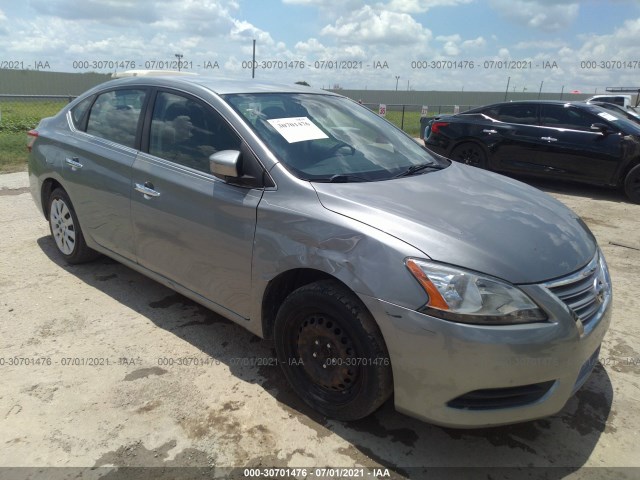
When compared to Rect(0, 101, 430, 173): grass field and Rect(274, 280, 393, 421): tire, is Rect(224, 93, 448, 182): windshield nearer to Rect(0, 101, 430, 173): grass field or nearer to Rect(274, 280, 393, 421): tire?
Rect(274, 280, 393, 421): tire

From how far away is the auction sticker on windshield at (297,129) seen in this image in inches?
113

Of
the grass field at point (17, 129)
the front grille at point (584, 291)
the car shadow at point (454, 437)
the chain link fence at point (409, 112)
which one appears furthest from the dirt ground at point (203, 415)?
the chain link fence at point (409, 112)

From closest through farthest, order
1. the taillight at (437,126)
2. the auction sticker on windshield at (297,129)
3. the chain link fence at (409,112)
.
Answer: the auction sticker on windshield at (297,129)
the taillight at (437,126)
the chain link fence at (409,112)

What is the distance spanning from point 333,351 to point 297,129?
1.34 metres

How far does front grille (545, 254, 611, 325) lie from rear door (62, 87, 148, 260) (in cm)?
277

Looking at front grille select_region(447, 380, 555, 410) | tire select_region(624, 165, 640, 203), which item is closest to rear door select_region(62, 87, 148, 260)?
front grille select_region(447, 380, 555, 410)

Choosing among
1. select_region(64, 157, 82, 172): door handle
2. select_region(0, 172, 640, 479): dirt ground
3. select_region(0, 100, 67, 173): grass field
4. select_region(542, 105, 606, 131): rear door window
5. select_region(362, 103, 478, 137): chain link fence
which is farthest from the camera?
select_region(362, 103, 478, 137): chain link fence

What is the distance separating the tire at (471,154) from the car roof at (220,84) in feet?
19.5

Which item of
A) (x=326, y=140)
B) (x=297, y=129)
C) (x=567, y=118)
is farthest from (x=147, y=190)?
(x=567, y=118)

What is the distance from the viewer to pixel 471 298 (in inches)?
80.6

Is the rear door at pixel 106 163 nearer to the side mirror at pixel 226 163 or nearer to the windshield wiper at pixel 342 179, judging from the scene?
the side mirror at pixel 226 163

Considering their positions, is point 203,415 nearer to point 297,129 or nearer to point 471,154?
point 297,129

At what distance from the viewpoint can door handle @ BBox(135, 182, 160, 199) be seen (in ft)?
10.6

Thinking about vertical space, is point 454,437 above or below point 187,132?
below
